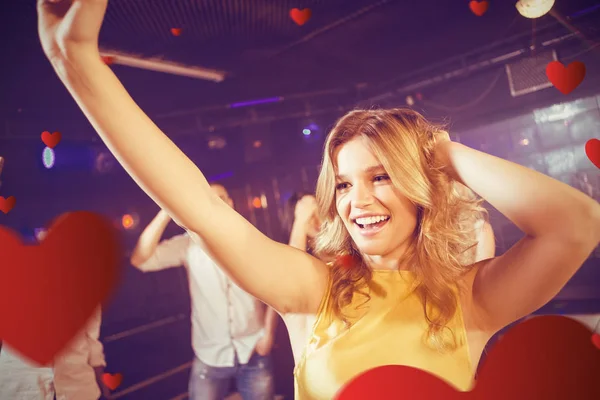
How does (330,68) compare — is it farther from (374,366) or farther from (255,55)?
(374,366)

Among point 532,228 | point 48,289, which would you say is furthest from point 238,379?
point 532,228

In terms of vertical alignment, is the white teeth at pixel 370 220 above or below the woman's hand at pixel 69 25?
below

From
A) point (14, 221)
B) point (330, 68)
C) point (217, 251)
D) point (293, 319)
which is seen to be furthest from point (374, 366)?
point (14, 221)

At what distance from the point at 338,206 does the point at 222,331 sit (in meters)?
1.47

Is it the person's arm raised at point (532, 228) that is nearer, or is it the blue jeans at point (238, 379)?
the person's arm raised at point (532, 228)

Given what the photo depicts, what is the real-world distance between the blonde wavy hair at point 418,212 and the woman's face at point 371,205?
35 mm

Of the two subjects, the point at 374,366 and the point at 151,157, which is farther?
the point at 374,366

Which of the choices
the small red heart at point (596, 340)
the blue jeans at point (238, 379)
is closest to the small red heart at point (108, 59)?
the blue jeans at point (238, 379)

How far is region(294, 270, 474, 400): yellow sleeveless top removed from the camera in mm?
947

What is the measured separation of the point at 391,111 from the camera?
3.77 feet

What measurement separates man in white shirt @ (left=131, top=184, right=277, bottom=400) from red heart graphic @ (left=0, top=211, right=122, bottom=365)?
627 millimetres

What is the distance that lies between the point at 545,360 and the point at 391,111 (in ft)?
2.84

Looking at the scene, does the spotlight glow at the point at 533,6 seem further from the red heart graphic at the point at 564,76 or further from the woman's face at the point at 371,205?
the woman's face at the point at 371,205

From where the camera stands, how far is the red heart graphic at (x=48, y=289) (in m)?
1.39
